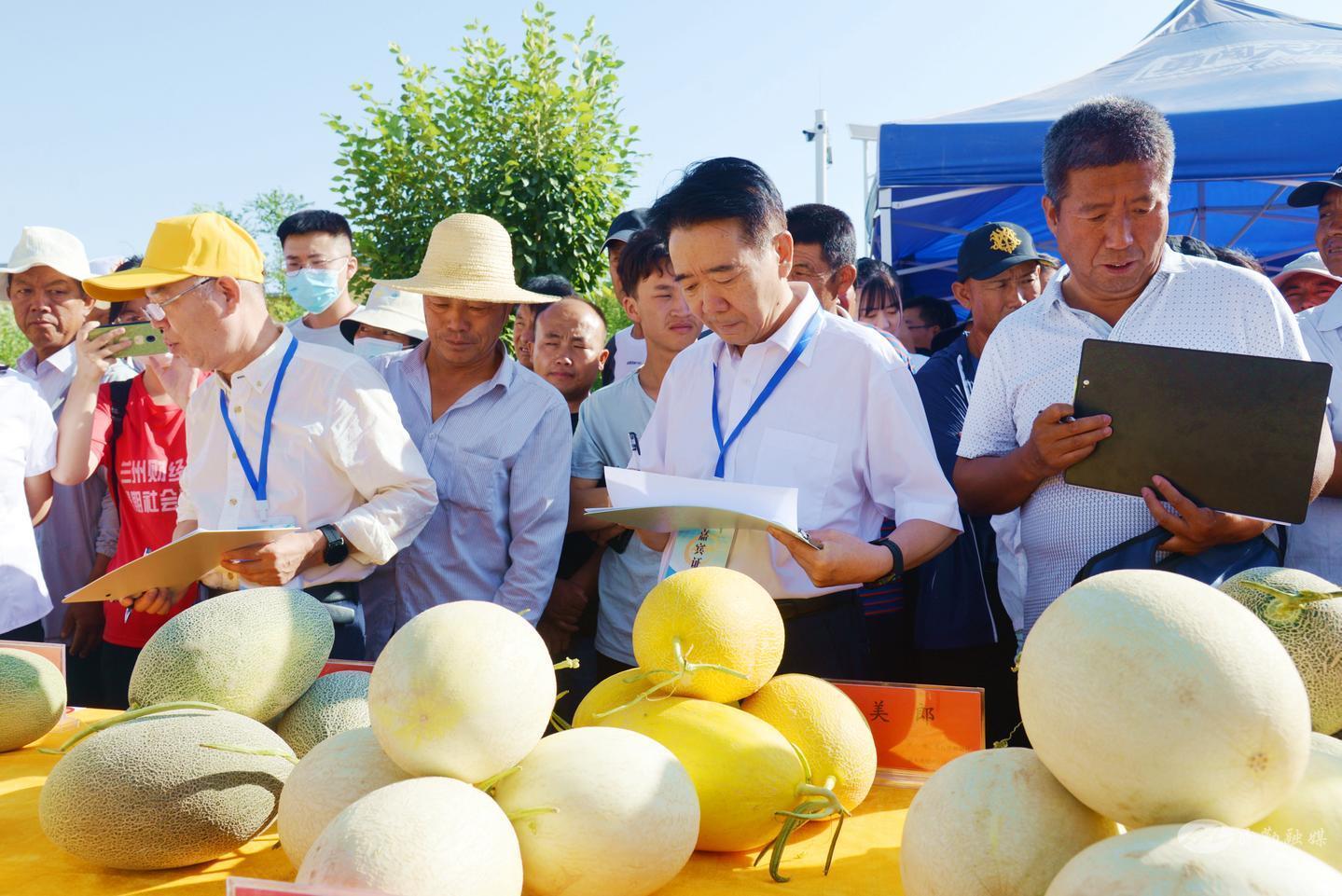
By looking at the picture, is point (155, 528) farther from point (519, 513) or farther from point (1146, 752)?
point (1146, 752)

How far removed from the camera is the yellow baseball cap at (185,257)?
245 cm

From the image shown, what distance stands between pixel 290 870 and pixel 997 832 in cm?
93

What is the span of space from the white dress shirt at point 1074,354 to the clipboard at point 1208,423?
0.17 meters

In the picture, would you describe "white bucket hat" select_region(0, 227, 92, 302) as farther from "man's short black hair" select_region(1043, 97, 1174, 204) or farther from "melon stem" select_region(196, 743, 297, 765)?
"man's short black hair" select_region(1043, 97, 1174, 204)

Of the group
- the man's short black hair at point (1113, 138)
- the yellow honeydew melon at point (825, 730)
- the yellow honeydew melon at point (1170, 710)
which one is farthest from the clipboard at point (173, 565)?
the man's short black hair at point (1113, 138)

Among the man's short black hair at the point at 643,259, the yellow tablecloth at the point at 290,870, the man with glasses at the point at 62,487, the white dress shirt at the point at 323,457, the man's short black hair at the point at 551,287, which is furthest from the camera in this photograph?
the man's short black hair at the point at 551,287

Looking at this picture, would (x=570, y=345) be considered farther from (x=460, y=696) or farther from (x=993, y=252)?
(x=460, y=696)

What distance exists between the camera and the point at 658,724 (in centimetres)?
136

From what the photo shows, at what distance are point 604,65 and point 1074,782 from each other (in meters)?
7.91

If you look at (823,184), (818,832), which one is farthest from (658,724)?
(823,184)

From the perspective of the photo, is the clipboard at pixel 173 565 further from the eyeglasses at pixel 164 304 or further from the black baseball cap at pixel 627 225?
the black baseball cap at pixel 627 225

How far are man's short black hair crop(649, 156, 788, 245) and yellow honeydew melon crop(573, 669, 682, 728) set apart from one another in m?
1.07

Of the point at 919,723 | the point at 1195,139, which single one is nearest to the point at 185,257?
the point at 919,723

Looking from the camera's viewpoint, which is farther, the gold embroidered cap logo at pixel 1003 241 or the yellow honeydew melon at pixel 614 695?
the gold embroidered cap logo at pixel 1003 241
